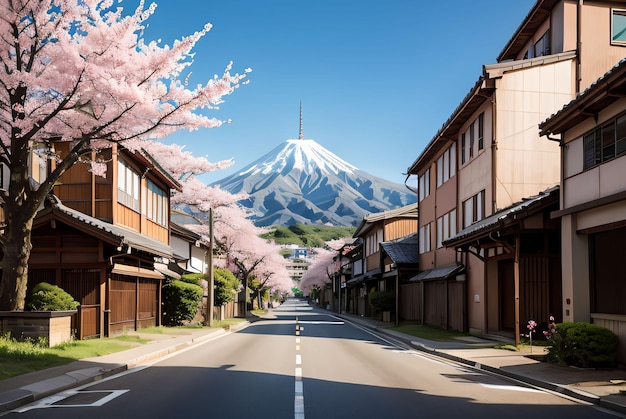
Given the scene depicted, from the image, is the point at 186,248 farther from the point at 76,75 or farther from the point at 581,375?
the point at 581,375

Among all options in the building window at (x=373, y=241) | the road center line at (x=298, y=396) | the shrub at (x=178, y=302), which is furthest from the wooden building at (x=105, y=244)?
the building window at (x=373, y=241)

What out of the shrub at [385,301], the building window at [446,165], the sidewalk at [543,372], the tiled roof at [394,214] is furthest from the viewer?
the tiled roof at [394,214]

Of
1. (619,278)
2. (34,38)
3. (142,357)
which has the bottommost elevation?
(142,357)

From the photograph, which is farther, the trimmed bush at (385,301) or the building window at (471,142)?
the trimmed bush at (385,301)

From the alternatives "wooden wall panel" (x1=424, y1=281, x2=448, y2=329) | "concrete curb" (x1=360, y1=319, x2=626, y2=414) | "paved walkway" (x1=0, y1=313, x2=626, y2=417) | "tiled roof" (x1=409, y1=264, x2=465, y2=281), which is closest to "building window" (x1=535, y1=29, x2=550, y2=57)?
"tiled roof" (x1=409, y1=264, x2=465, y2=281)

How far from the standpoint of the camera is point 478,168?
26547 mm

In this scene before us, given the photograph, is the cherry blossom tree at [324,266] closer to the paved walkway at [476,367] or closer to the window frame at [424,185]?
the window frame at [424,185]

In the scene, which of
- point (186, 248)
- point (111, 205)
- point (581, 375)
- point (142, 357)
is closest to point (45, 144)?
point (111, 205)

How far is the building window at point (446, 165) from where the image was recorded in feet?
104

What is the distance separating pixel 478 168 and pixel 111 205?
50.0ft

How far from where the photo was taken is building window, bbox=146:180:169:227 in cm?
3033

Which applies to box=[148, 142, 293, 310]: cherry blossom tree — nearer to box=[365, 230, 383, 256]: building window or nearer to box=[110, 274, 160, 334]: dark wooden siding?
box=[110, 274, 160, 334]: dark wooden siding

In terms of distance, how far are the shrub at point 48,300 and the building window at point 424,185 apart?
2451cm

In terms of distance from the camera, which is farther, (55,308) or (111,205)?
(111,205)
